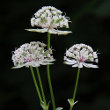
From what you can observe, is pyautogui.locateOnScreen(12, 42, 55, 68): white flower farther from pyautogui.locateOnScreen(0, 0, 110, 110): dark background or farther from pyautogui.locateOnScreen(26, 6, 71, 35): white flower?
pyautogui.locateOnScreen(0, 0, 110, 110): dark background

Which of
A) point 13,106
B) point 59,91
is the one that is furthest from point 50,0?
point 13,106

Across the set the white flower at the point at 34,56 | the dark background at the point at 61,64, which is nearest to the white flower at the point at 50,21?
the white flower at the point at 34,56

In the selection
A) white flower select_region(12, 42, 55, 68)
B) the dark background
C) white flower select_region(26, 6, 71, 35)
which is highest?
white flower select_region(26, 6, 71, 35)

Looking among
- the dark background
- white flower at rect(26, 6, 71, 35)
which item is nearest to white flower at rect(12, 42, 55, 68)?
white flower at rect(26, 6, 71, 35)

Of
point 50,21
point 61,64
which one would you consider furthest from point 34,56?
point 61,64

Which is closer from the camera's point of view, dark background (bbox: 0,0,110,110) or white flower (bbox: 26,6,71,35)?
white flower (bbox: 26,6,71,35)

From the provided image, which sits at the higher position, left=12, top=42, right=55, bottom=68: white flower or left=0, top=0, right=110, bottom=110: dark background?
left=12, top=42, right=55, bottom=68: white flower

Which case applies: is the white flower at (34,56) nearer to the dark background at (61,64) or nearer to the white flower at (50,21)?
the white flower at (50,21)

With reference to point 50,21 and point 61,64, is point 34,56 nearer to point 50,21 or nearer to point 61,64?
point 50,21

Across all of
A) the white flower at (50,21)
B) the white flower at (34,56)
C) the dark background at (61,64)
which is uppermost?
the white flower at (50,21)
